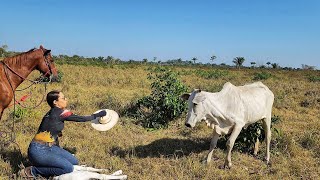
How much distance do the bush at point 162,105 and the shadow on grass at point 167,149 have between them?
129 cm

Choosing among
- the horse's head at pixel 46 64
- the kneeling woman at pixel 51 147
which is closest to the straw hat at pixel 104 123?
the kneeling woman at pixel 51 147

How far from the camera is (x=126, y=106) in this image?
998 cm

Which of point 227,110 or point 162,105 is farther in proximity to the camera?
point 162,105

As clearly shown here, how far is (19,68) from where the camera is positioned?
6.10 metres

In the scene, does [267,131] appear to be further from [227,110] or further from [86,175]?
[86,175]

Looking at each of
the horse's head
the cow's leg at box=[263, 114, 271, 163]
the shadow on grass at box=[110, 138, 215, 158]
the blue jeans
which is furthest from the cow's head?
the horse's head

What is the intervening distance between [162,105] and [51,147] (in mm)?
4218

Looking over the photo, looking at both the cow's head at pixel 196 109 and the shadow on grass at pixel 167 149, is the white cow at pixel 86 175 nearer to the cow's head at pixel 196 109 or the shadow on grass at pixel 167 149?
the shadow on grass at pixel 167 149

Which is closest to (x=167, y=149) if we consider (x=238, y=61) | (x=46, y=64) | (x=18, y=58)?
(x=46, y=64)

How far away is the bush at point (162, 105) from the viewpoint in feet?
28.9

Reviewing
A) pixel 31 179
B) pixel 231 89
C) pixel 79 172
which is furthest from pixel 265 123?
pixel 31 179

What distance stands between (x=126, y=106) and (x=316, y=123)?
5.22 meters

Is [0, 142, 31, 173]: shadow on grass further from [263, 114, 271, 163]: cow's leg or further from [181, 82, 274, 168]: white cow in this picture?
[263, 114, 271, 163]: cow's leg

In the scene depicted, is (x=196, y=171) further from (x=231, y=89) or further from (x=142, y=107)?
(x=142, y=107)
